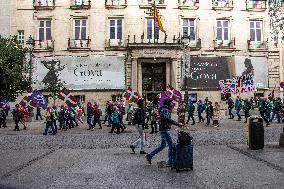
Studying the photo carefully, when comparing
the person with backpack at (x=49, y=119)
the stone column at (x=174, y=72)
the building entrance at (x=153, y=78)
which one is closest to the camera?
the person with backpack at (x=49, y=119)

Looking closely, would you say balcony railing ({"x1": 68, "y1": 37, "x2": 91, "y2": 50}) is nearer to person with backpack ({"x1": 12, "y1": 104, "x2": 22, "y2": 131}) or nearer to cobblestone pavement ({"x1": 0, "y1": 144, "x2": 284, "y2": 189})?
person with backpack ({"x1": 12, "y1": 104, "x2": 22, "y2": 131})

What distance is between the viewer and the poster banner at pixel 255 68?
108 ft

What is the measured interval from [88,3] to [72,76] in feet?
23.1

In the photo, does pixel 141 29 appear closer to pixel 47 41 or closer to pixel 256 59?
pixel 47 41

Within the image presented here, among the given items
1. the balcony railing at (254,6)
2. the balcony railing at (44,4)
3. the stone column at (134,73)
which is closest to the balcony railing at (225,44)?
the balcony railing at (254,6)

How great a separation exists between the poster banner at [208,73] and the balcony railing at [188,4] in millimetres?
4920

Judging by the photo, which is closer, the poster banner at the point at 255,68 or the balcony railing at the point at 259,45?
the poster banner at the point at 255,68

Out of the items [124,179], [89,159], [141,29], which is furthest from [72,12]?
[124,179]

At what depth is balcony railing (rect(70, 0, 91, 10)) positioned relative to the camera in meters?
32.6

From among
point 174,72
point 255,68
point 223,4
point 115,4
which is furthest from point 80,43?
point 255,68

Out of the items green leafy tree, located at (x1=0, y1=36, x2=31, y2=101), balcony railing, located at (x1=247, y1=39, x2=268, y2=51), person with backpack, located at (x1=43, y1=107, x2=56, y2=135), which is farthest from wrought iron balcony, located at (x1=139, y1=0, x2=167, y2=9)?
person with backpack, located at (x1=43, y1=107, x2=56, y2=135)

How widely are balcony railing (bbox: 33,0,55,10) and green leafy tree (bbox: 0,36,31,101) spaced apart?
5.18 meters

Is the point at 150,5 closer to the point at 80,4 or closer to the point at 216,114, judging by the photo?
the point at 80,4

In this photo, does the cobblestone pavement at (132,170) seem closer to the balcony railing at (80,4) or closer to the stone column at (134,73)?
the stone column at (134,73)
